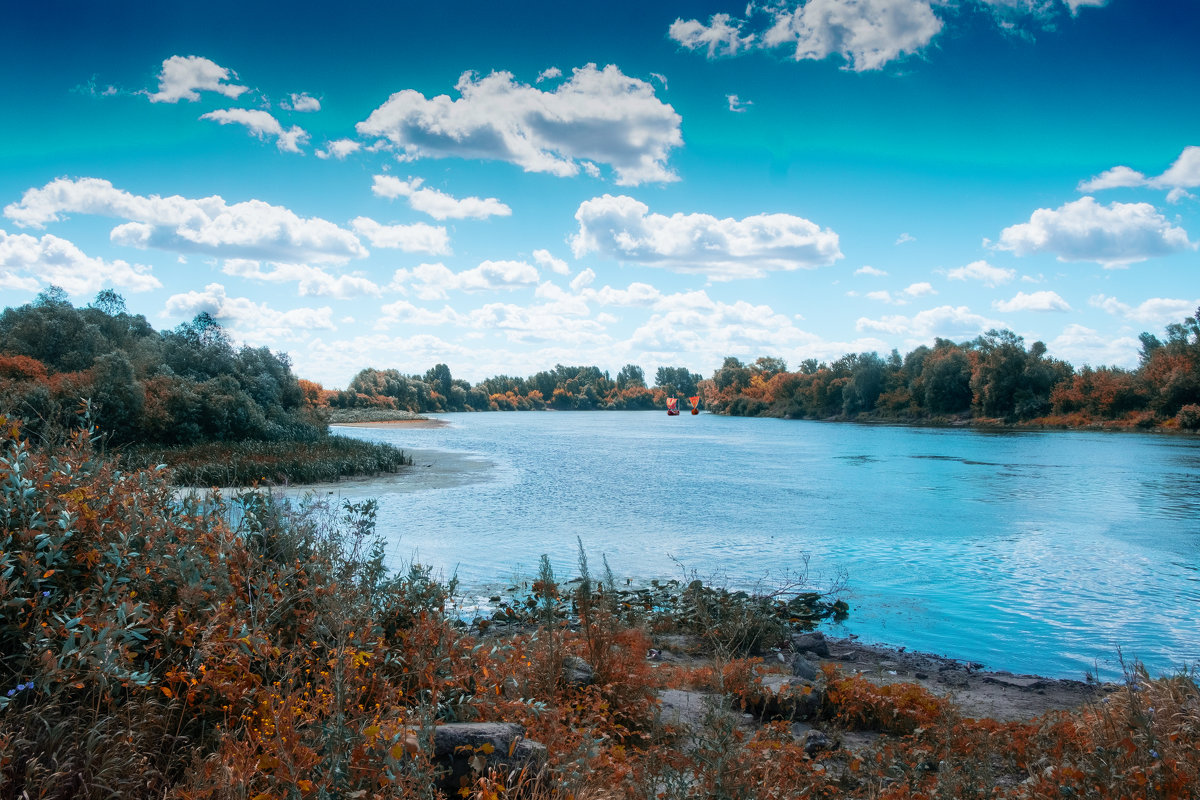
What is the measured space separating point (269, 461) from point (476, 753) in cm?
2628

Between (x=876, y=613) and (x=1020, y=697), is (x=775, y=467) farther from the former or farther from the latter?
(x=1020, y=697)

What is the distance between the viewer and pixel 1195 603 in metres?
13.1

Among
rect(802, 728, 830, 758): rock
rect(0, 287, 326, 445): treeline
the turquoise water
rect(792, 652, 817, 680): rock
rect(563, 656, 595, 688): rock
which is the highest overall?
rect(0, 287, 326, 445): treeline

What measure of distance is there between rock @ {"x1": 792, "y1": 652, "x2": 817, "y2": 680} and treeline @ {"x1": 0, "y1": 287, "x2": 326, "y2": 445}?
81.9ft

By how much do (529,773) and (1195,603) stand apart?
14.5m

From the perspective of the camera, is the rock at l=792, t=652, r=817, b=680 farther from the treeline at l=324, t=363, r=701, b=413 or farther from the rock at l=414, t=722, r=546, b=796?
the treeline at l=324, t=363, r=701, b=413

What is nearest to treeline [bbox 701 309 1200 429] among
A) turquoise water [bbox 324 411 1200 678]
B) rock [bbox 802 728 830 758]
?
turquoise water [bbox 324 411 1200 678]

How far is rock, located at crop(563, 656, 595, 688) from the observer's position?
631 centimetres

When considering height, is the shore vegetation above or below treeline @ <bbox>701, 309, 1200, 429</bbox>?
below

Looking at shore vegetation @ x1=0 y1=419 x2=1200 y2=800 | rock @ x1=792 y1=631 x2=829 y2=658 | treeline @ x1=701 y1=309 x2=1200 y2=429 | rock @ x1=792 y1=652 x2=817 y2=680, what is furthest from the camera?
treeline @ x1=701 y1=309 x2=1200 y2=429

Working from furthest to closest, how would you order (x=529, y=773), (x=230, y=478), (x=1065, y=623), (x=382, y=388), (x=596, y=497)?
(x=382, y=388)
(x=596, y=497)
(x=230, y=478)
(x=1065, y=623)
(x=529, y=773)

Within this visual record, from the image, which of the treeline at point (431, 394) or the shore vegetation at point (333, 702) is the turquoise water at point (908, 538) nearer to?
the shore vegetation at point (333, 702)

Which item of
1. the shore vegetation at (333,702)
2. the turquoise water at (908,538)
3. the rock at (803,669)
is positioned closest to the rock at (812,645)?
the rock at (803,669)

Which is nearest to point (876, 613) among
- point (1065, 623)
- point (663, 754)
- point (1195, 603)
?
point (1065, 623)
